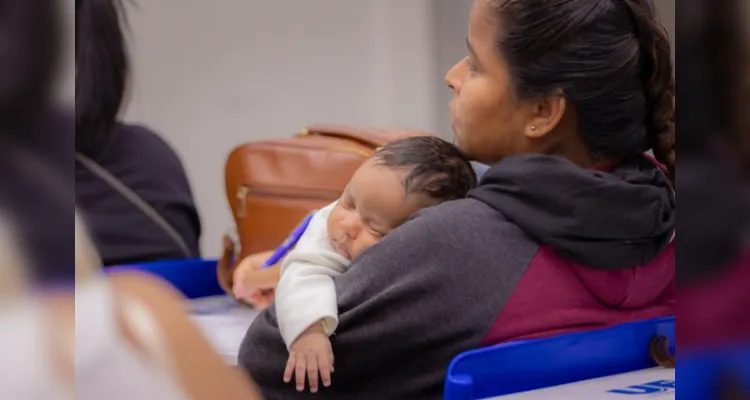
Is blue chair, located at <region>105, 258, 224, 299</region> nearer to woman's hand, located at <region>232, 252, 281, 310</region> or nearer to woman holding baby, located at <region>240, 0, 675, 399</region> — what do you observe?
woman's hand, located at <region>232, 252, 281, 310</region>

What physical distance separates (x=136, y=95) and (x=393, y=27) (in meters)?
0.46

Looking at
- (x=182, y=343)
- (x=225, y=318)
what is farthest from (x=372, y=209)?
(x=182, y=343)

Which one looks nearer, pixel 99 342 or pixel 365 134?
pixel 99 342

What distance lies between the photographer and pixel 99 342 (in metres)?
0.26

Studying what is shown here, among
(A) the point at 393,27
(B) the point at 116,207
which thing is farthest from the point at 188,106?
(B) the point at 116,207

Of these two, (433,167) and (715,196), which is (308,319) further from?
(715,196)

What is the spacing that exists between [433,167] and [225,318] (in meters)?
0.42

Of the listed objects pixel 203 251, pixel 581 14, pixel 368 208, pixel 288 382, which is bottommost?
pixel 203 251

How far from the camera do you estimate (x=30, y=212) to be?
0.23m

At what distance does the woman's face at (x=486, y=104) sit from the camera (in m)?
0.91

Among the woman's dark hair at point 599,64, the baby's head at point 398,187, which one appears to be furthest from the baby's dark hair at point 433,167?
the woman's dark hair at point 599,64

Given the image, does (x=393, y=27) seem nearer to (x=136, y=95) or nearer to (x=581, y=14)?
(x=136, y=95)

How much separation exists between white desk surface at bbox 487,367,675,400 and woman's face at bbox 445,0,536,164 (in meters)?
0.25

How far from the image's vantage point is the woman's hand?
48.6 inches
